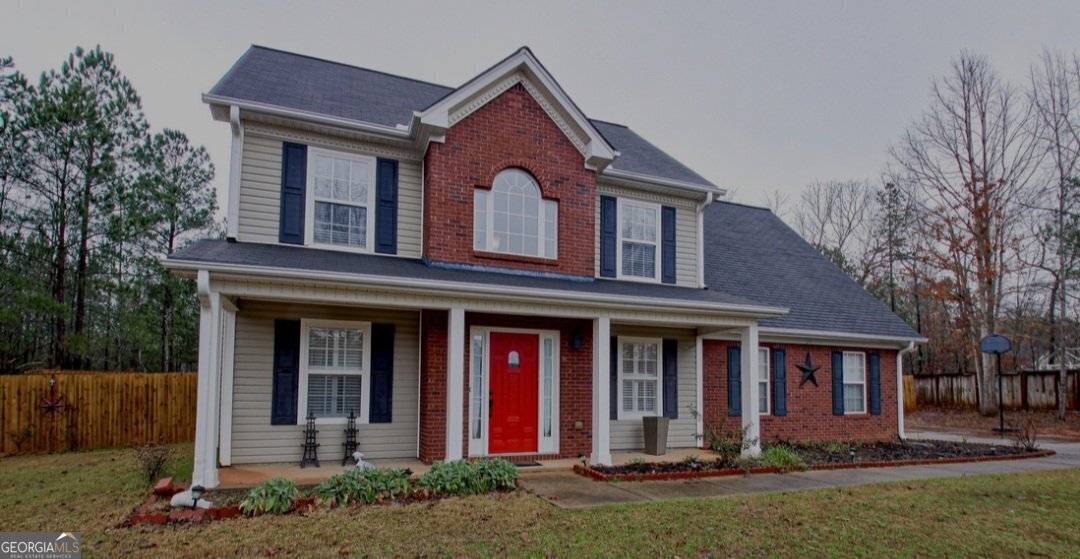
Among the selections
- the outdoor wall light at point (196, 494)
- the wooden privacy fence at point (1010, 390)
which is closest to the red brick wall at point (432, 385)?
the outdoor wall light at point (196, 494)

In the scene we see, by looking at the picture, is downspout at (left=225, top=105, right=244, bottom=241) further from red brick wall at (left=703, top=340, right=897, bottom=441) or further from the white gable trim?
red brick wall at (left=703, top=340, right=897, bottom=441)

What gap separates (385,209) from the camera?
10086 mm

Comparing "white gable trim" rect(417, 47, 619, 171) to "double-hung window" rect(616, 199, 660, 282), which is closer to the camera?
"white gable trim" rect(417, 47, 619, 171)

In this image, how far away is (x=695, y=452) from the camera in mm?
11328

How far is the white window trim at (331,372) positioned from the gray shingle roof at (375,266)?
1.04 metres

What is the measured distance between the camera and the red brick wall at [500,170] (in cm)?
998

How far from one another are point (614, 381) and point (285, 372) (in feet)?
18.2

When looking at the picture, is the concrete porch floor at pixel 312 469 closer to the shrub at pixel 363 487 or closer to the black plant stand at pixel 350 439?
the black plant stand at pixel 350 439

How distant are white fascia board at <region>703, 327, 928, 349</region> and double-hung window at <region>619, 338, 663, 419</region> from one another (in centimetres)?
Result: 123

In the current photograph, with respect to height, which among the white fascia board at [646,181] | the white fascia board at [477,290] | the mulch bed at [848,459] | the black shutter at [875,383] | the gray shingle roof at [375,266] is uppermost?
the white fascia board at [646,181]

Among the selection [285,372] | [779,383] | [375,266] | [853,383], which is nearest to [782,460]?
[779,383]

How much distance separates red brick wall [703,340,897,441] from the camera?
12.4m

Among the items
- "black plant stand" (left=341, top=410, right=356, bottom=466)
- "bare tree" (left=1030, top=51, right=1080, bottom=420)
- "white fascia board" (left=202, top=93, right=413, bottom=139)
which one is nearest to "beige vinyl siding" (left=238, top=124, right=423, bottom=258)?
"white fascia board" (left=202, top=93, right=413, bottom=139)

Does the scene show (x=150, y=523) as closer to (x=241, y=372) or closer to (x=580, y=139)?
(x=241, y=372)
